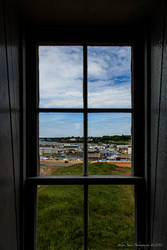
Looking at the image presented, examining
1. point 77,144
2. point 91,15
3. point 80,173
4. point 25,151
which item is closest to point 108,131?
point 77,144

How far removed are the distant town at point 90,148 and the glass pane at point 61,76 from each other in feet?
1.10

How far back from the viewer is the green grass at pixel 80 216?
5.20 feet

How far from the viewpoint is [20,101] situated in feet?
4.76

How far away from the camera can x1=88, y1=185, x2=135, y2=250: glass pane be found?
1.59m

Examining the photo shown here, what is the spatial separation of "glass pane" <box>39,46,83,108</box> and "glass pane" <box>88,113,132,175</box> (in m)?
0.27

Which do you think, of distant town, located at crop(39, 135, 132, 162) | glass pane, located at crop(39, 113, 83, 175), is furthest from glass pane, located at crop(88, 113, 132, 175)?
glass pane, located at crop(39, 113, 83, 175)

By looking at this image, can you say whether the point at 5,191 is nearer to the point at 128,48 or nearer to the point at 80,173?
the point at 80,173

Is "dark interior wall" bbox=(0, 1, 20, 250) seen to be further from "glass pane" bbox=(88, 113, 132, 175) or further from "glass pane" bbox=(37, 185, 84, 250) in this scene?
"glass pane" bbox=(88, 113, 132, 175)

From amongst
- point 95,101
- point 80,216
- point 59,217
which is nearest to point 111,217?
point 80,216

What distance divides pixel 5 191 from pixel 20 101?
0.69 m

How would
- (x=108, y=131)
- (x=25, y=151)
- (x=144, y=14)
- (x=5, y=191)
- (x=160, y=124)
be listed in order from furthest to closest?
1. (x=108, y=131)
2. (x=25, y=151)
3. (x=144, y=14)
4. (x=160, y=124)
5. (x=5, y=191)

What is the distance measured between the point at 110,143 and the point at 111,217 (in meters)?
0.67

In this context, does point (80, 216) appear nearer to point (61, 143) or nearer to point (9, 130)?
point (61, 143)

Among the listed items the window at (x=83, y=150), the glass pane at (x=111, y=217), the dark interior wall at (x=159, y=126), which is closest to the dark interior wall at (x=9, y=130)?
the window at (x=83, y=150)
